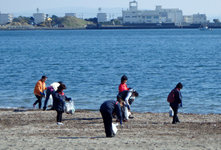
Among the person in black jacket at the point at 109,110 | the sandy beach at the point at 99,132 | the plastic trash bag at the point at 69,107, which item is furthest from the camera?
the plastic trash bag at the point at 69,107

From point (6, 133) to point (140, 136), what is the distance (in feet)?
13.0

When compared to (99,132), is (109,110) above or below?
above

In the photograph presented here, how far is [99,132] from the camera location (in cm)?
1102

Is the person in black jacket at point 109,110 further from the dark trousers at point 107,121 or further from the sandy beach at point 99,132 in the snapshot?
the sandy beach at point 99,132

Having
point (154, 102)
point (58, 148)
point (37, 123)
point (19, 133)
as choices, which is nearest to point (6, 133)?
point (19, 133)

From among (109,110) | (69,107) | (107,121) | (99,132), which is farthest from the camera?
(69,107)

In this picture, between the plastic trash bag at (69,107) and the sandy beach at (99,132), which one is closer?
the sandy beach at (99,132)

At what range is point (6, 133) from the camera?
1084 cm

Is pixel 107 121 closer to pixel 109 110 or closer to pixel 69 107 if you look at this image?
pixel 109 110

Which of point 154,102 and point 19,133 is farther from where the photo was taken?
point 154,102

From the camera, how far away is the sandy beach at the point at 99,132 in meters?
9.16

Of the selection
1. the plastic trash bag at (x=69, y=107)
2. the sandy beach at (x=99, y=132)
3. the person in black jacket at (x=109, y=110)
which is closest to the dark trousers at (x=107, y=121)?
the person in black jacket at (x=109, y=110)

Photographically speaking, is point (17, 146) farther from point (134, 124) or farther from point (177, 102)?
point (177, 102)

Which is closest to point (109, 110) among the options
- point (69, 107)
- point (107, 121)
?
point (107, 121)
